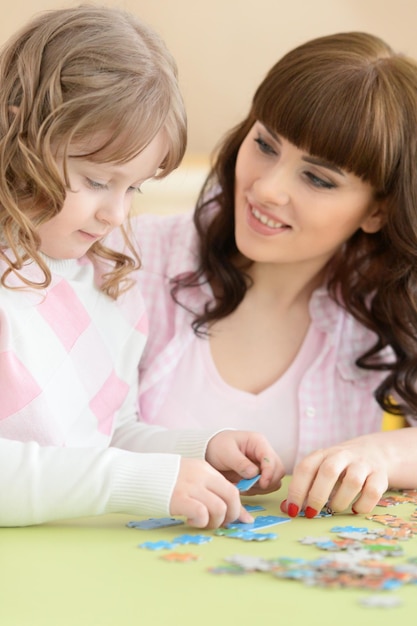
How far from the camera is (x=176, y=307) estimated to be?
1.99 meters

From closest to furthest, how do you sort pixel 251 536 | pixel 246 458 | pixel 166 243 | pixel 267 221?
pixel 251 536 → pixel 246 458 → pixel 267 221 → pixel 166 243

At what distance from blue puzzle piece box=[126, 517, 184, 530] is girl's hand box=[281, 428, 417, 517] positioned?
0.18m

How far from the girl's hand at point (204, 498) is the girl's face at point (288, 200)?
660 mm

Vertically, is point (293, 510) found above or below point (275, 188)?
below

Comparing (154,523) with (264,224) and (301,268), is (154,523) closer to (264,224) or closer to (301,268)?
(264,224)

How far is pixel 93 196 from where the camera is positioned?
1.39m

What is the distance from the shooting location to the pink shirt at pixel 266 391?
191 centimetres

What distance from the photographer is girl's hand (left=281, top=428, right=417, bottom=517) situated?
4.49ft

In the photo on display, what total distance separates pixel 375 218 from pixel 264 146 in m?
0.30

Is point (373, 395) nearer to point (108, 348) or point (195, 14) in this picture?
point (108, 348)

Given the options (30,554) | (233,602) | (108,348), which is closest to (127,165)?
(108,348)

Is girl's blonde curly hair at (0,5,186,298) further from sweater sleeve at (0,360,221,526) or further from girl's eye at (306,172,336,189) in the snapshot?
girl's eye at (306,172,336,189)

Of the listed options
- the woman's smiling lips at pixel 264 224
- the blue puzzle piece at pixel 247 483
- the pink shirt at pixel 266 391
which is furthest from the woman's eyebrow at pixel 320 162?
the blue puzzle piece at pixel 247 483

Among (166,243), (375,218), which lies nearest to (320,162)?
(375,218)
